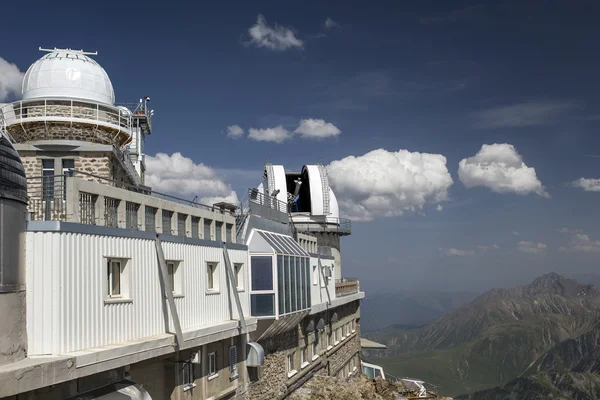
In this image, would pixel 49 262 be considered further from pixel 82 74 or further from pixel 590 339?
pixel 590 339

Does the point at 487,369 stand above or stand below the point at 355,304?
below

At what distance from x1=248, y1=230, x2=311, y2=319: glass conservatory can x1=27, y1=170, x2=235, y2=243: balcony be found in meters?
2.10

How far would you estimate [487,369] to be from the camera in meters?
181

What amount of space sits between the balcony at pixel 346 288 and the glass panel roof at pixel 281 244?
8679 mm

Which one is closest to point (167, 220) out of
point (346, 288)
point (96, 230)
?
point (96, 230)

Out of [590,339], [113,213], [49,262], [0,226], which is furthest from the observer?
[590,339]

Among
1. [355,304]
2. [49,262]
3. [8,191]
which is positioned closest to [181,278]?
[49,262]

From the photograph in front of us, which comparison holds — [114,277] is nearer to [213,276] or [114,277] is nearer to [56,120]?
[213,276]

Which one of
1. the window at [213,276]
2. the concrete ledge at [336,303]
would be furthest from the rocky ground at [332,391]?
the window at [213,276]

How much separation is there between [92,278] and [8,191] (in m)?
2.09

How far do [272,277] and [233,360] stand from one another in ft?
8.83

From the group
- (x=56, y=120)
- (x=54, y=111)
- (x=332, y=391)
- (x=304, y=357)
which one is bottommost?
(x=332, y=391)

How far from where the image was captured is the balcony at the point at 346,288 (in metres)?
31.2

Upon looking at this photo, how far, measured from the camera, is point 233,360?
16.7m
